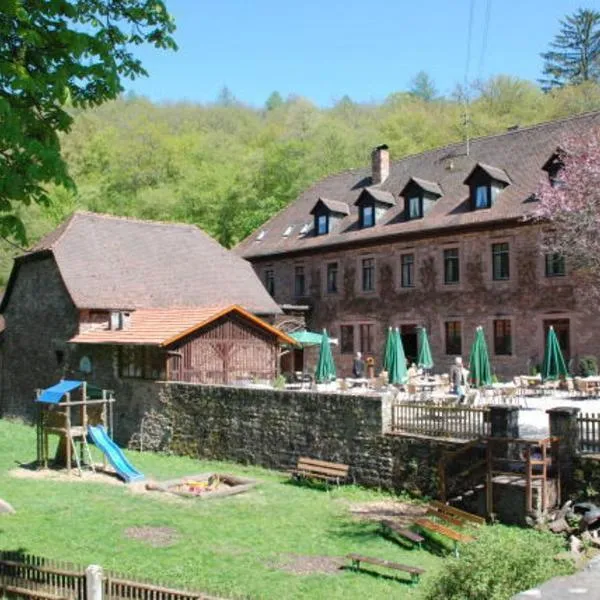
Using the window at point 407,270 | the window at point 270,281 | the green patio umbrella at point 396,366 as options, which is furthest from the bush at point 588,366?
the window at point 270,281

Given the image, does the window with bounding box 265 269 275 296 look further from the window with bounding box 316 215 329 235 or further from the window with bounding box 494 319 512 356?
the window with bounding box 494 319 512 356

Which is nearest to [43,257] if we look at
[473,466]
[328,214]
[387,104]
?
[328,214]

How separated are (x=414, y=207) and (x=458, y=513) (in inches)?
794

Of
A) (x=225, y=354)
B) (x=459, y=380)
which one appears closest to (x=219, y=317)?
(x=225, y=354)

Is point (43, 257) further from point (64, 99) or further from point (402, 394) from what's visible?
point (64, 99)

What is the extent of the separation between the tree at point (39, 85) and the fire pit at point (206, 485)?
9492 millimetres

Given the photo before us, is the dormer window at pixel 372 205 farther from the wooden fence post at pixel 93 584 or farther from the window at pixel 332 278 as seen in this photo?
the wooden fence post at pixel 93 584

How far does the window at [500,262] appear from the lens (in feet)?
94.6

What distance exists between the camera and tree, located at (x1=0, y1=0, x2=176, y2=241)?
323 inches

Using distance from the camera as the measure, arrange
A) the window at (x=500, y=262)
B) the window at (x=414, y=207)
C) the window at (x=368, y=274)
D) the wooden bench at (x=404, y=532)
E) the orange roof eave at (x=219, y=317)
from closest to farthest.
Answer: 1. the wooden bench at (x=404, y=532)
2. the orange roof eave at (x=219, y=317)
3. the window at (x=500, y=262)
4. the window at (x=414, y=207)
5. the window at (x=368, y=274)

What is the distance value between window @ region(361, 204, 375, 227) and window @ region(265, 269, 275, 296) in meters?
6.46

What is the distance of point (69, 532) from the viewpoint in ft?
45.5

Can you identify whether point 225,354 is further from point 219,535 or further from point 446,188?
point 446,188

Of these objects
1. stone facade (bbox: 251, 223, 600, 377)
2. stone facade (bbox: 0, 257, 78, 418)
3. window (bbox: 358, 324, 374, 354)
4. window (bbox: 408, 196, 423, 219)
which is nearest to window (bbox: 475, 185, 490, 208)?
stone facade (bbox: 251, 223, 600, 377)
